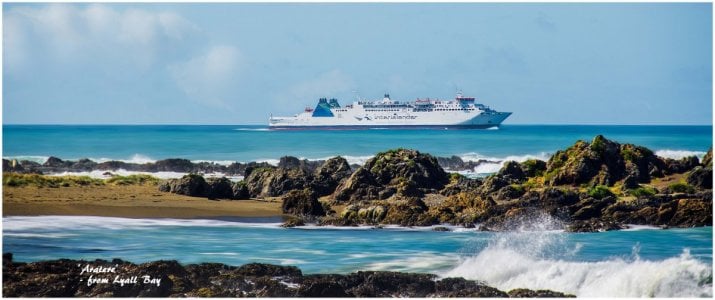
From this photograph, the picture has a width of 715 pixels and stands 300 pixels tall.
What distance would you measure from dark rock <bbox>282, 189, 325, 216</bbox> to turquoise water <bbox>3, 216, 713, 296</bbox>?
1.98ft

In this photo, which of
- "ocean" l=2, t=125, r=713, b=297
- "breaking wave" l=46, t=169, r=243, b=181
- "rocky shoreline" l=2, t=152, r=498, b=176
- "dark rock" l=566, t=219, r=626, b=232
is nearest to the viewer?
"ocean" l=2, t=125, r=713, b=297

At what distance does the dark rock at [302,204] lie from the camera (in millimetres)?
11711

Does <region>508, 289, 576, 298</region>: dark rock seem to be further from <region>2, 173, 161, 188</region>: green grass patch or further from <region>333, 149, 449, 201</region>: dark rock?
<region>2, 173, 161, 188</region>: green grass patch

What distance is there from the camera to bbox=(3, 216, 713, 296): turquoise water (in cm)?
888

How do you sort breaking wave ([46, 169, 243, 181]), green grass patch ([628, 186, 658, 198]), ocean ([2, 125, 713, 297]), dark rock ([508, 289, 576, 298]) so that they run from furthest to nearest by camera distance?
breaking wave ([46, 169, 243, 181]), green grass patch ([628, 186, 658, 198]), ocean ([2, 125, 713, 297]), dark rock ([508, 289, 576, 298])

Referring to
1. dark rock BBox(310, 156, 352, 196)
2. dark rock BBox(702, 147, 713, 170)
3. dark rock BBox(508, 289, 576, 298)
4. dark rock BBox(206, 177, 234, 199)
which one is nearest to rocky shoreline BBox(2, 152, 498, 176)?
dark rock BBox(310, 156, 352, 196)

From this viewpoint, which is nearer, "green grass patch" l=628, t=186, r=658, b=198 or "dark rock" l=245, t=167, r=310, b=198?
"green grass patch" l=628, t=186, r=658, b=198

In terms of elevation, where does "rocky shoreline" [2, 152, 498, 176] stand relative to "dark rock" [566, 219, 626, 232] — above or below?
above

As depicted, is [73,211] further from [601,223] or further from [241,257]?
[601,223]

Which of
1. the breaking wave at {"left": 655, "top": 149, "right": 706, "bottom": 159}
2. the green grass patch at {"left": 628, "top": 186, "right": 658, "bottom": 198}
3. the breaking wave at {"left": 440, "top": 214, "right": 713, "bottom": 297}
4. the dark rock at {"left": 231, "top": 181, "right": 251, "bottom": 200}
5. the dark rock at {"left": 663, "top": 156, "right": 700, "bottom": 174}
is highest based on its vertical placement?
the breaking wave at {"left": 655, "top": 149, "right": 706, "bottom": 159}

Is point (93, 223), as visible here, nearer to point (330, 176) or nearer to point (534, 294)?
point (330, 176)

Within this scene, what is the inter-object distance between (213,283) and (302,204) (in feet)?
10.6

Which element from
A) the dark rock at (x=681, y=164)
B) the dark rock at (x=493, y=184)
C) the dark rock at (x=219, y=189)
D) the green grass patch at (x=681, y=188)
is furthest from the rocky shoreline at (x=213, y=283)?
the dark rock at (x=681, y=164)

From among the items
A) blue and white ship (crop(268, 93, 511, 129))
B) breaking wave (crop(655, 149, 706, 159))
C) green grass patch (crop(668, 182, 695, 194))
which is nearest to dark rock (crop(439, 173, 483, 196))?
green grass patch (crop(668, 182, 695, 194))
